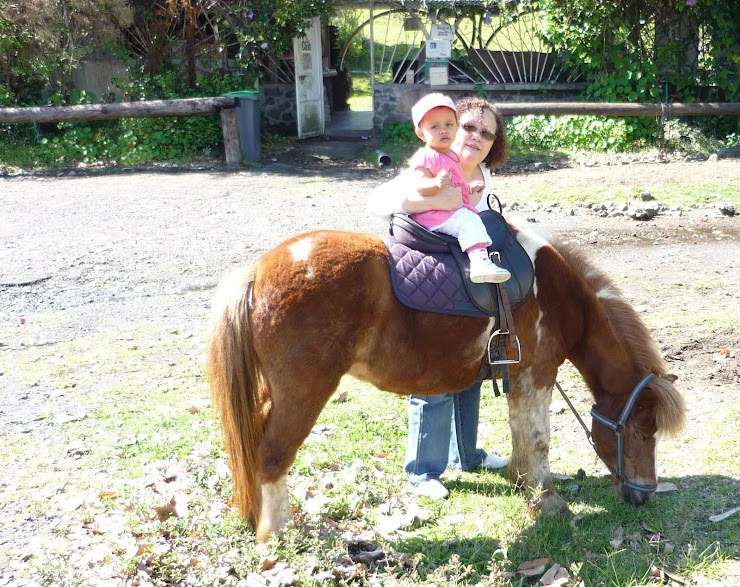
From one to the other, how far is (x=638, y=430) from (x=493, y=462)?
3.11 feet

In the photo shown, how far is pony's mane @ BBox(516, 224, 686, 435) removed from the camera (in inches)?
141

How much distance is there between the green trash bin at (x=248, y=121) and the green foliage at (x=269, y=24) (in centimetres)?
93

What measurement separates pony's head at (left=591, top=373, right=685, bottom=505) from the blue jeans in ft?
2.59

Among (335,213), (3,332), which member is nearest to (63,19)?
(335,213)

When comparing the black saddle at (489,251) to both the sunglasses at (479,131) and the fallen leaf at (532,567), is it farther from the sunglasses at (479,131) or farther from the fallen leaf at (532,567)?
the fallen leaf at (532,567)

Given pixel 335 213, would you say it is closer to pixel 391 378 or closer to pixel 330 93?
pixel 391 378

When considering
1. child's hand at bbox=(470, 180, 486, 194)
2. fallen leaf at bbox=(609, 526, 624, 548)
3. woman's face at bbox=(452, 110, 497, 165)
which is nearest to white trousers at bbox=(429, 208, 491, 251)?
child's hand at bbox=(470, 180, 486, 194)

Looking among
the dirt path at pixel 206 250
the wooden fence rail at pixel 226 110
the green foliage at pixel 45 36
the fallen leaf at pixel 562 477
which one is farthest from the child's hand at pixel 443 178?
the green foliage at pixel 45 36

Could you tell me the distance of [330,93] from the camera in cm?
1862

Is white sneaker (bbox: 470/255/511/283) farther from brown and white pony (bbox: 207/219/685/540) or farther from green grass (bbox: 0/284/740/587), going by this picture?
green grass (bbox: 0/284/740/587)

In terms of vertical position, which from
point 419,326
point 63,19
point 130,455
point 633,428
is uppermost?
point 63,19

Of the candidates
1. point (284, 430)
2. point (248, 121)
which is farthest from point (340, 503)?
point (248, 121)

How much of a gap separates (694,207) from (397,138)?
679cm

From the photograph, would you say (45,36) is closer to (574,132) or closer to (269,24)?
(269,24)
